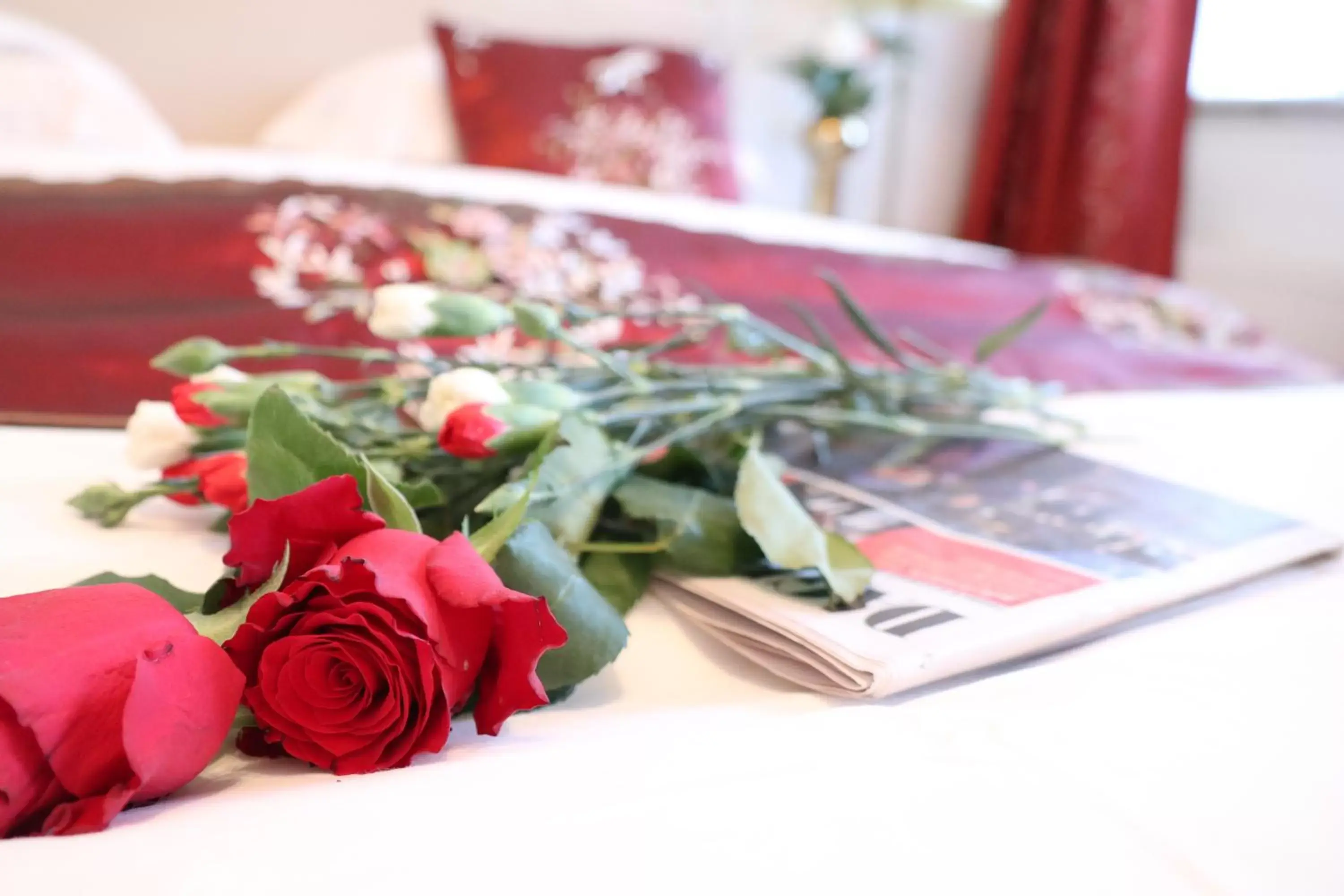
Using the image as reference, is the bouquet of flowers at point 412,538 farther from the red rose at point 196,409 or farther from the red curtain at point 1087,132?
the red curtain at point 1087,132

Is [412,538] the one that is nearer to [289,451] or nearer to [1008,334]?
[289,451]

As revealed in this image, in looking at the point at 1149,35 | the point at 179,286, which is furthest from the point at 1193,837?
the point at 1149,35

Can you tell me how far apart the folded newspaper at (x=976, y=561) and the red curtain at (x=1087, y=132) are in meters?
2.07

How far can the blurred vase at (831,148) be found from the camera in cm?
283

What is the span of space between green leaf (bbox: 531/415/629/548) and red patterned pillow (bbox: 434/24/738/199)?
161cm

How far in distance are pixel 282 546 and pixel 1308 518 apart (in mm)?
617

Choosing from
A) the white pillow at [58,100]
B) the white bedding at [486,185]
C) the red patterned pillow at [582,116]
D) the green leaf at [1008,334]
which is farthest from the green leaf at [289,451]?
the red patterned pillow at [582,116]

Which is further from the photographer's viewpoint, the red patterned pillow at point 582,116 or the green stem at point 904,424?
the red patterned pillow at point 582,116

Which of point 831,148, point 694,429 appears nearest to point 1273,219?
point 831,148

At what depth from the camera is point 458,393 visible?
0.49 m

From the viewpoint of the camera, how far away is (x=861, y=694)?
1.42 feet

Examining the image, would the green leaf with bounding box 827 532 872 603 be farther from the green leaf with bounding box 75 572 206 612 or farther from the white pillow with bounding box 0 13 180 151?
the white pillow with bounding box 0 13 180 151

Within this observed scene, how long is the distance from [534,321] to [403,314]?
2.7 inches

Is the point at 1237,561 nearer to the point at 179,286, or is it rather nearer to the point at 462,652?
the point at 462,652
